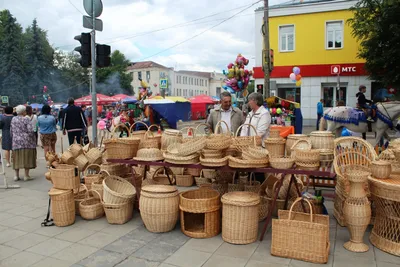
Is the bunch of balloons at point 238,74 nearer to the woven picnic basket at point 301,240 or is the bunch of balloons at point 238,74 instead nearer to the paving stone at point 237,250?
the paving stone at point 237,250

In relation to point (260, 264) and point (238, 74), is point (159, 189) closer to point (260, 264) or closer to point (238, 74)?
point (260, 264)

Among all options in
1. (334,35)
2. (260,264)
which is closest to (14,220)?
(260,264)

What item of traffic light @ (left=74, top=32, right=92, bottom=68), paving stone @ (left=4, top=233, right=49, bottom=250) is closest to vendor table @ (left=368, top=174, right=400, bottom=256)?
paving stone @ (left=4, top=233, right=49, bottom=250)

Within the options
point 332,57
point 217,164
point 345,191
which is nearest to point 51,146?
point 217,164

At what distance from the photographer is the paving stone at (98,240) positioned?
4051 millimetres

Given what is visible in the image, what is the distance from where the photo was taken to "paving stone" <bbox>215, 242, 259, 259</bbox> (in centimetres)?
368

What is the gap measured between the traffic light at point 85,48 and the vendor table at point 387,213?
6.08 m

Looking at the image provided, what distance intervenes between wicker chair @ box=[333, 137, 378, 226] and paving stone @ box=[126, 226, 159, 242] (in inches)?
94.8

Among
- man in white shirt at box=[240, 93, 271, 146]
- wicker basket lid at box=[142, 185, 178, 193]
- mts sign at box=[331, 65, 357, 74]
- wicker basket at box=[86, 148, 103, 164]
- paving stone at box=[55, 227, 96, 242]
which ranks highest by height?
mts sign at box=[331, 65, 357, 74]

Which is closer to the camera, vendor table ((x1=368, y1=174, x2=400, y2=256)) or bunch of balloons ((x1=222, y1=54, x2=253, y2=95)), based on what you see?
vendor table ((x1=368, y1=174, x2=400, y2=256))

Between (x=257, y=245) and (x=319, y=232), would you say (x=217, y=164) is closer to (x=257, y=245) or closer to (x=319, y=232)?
(x=257, y=245)

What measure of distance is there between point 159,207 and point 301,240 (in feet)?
5.64

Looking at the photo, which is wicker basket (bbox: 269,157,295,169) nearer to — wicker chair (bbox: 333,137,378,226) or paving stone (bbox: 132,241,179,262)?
wicker chair (bbox: 333,137,378,226)

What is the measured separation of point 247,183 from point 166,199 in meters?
1.50
